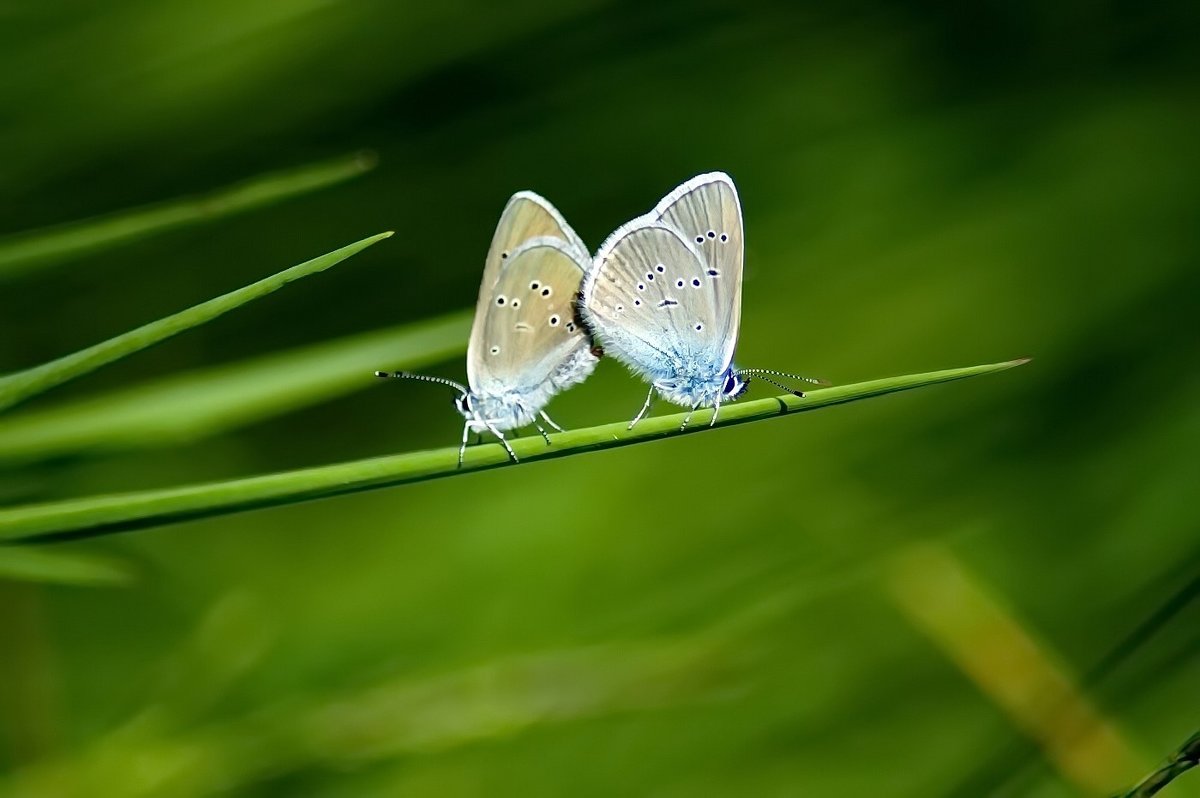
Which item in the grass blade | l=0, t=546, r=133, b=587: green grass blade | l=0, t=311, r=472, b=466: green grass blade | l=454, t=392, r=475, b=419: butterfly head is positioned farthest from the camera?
l=454, t=392, r=475, b=419: butterfly head

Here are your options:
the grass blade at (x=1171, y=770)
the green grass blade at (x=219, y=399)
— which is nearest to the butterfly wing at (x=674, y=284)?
the green grass blade at (x=219, y=399)

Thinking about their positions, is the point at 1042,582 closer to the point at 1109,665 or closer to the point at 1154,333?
the point at 1154,333

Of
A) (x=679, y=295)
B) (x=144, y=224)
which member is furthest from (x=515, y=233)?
(x=144, y=224)

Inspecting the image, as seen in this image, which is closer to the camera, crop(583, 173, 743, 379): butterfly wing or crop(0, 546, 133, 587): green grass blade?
crop(0, 546, 133, 587): green grass blade

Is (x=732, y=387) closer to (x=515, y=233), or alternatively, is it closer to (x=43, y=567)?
(x=515, y=233)

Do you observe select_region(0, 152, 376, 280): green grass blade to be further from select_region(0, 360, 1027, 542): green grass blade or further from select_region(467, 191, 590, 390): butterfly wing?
select_region(467, 191, 590, 390): butterfly wing

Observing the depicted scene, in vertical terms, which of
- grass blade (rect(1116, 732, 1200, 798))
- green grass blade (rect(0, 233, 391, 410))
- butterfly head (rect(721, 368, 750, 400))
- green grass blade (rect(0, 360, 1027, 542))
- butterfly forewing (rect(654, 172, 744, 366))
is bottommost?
grass blade (rect(1116, 732, 1200, 798))

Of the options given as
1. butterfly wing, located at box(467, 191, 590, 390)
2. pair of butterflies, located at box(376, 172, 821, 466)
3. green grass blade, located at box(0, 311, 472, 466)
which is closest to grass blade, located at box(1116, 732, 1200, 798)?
green grass blade, located at box(0, 311, 472, 466)
